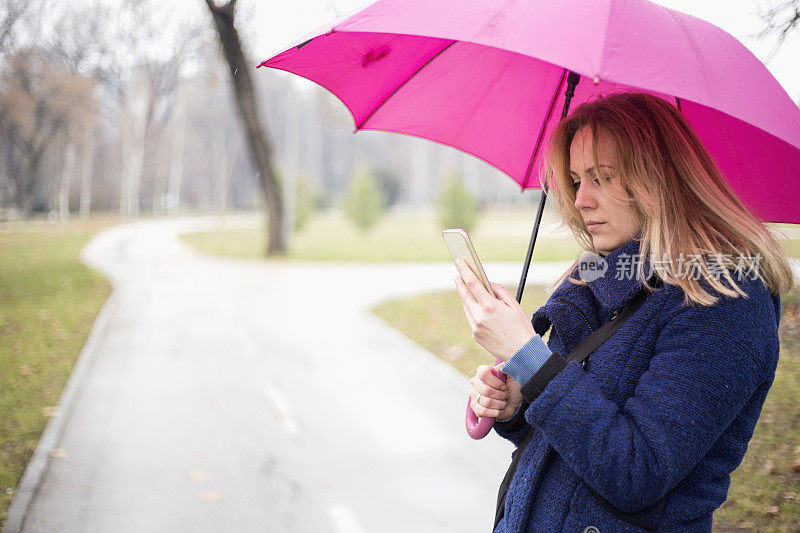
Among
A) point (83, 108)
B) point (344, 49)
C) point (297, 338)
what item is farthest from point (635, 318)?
→ point (83, 108)

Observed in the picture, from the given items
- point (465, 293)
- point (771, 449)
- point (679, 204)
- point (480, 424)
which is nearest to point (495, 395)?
point (480, 424)

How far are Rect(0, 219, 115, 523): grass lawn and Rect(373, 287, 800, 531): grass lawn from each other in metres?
4.61

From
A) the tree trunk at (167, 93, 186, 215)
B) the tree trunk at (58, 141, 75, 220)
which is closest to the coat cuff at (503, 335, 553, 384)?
the tree trunk at (58, 141, 75, 220)

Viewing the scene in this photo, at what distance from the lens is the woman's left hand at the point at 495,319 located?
149 centimetres

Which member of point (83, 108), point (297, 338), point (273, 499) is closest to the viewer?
point (273, 499)

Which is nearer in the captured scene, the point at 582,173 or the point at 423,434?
the point at 582,173

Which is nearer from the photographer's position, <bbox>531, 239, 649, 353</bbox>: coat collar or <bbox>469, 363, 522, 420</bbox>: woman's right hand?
<bbox>531, 239, 649, 353</bbox>: coat collar

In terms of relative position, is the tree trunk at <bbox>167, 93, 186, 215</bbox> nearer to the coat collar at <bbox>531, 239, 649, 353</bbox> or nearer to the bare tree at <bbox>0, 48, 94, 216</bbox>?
the bare tree at <bbox>0, 48, 94, 216</bbox>

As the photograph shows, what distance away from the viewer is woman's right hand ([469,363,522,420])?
179cm

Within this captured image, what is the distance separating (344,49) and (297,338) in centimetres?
746

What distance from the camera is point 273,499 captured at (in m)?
4.41

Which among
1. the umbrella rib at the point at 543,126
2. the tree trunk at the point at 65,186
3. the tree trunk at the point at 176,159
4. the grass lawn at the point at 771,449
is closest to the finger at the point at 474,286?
the umbrella rib at the point at 543,126

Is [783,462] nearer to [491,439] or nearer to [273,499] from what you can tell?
[491,439]

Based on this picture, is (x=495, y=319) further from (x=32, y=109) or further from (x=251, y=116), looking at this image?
(x=251, y=116)
